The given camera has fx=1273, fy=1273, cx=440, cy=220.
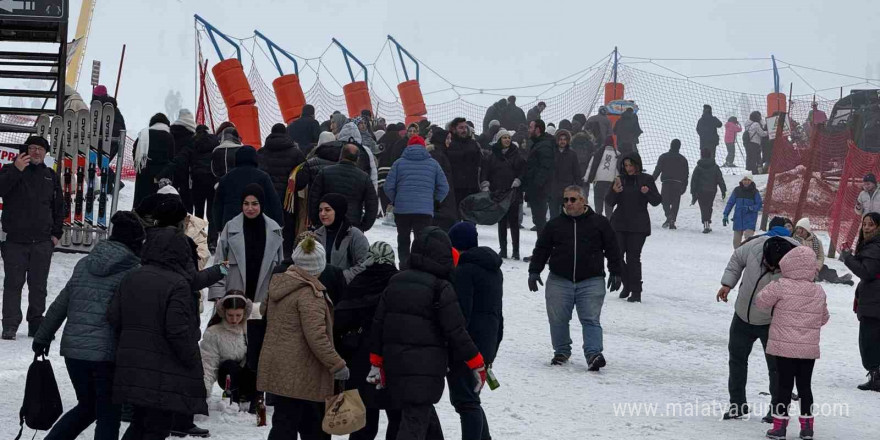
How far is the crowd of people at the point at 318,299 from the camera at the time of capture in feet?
20.0

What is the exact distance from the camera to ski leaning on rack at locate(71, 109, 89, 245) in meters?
13.0

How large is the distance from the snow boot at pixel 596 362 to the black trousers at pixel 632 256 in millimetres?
3635

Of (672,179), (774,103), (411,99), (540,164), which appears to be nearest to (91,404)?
(540,164)

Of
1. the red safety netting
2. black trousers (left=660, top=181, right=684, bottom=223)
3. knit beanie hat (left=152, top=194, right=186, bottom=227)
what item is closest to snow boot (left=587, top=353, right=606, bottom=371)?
knit beanie hat (left=152, top=194, right=186, bottom=227)

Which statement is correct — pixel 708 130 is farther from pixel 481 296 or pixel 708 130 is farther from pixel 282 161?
pixel 481 296

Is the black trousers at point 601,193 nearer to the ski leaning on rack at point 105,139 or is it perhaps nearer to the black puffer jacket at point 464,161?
the black puffer jacket at point 464,161

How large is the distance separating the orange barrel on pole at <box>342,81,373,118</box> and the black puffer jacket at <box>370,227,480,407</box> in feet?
66.3

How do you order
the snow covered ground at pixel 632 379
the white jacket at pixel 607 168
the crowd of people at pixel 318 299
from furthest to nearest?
the white jacket at pixel 607 168, the snow covered ground at pixel 632 379, the crowd of people at pixel 318 299

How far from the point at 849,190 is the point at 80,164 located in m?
11.8

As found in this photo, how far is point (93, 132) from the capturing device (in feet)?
42.9

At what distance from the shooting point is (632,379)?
31.6 ft

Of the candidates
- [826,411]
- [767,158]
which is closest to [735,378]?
[826,411]

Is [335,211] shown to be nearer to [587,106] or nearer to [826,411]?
[826,411]

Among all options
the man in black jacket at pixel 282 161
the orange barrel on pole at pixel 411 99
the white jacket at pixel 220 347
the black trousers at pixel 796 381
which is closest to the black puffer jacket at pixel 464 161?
the man in black jacket at pixel 282 161
